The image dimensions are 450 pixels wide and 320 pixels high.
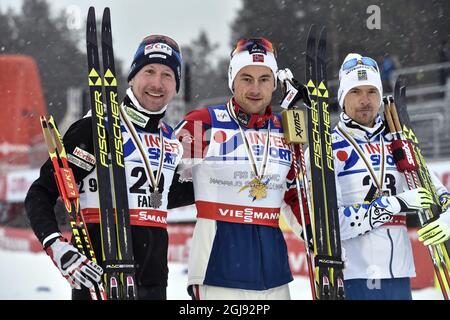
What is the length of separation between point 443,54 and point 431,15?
6.41 m

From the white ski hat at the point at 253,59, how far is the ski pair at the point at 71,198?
110cm

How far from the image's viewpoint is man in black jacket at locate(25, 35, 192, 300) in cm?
411

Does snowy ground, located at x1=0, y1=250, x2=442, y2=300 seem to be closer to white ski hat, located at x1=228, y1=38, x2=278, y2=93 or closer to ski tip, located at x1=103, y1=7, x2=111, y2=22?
white ski hat, located at x1=228, y1=38, x2=278, y2=93

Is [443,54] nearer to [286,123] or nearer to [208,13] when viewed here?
[286,123]

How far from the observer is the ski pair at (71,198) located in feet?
13.5

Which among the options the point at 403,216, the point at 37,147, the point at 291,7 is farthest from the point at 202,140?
the point at 291,7

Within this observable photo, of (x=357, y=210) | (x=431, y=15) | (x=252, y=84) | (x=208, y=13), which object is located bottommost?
(x=357, y=210)

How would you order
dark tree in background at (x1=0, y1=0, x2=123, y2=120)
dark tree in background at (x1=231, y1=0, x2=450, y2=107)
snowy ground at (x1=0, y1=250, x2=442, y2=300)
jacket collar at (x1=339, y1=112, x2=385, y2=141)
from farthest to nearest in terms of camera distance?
dark tree in background at (x1=0, y1=0, x2=123, y2=120) < dark tree in background at (x1=231, y1=0, x2=450, y2=107) < snowy ground at (x1=0, y1=250, x2=442, y2=300) < jacket collar at (x1=339, y1=112, x2=385, y2=141)

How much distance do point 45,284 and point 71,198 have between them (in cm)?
680

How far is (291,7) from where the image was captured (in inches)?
977

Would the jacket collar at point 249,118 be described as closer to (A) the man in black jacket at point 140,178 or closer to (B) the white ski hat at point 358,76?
(A) the man in black jacket at point 140,178

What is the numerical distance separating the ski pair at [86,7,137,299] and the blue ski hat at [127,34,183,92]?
0.78 feet

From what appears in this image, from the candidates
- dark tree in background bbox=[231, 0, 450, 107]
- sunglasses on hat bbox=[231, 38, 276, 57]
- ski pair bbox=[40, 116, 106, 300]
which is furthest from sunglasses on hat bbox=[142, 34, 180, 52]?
dark tree in background bbox=[231, 0, 450, 107]

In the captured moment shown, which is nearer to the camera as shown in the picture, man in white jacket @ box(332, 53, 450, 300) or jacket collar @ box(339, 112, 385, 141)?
man in white jacket @ box(332, 53, 450, 300)
